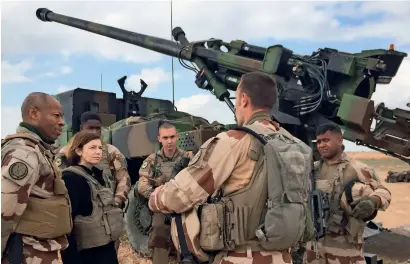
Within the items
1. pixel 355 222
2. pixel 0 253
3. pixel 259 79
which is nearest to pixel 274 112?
pixel 355 222

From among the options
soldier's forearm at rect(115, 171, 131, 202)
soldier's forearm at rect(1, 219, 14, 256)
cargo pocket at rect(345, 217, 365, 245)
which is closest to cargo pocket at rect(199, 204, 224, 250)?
soldier's forearm at rect(1, 219, 14, 256)

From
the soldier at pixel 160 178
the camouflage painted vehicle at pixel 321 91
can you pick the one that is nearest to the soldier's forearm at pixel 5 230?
the soldier at pixel 160 178

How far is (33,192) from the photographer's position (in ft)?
8.58

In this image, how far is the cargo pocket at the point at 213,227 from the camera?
2.29m

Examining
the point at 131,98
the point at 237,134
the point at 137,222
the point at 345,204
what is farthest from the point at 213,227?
the point at 131,98

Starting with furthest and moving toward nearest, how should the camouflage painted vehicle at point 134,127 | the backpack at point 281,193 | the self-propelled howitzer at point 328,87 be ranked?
1. the camouflage painted vehicle at point 134,127
2. the self-propelled howitzer at point 328,87
3. the backpack at point 281,193

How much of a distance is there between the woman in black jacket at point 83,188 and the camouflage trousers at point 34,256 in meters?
0.55

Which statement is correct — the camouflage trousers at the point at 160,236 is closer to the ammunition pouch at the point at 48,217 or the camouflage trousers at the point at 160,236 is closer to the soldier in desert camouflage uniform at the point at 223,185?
the ammunition pouch at the point at 48,217

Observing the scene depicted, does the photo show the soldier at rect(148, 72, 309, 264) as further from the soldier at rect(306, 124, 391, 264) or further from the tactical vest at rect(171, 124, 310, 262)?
the soldier at rect(306, 124, 391, 264)

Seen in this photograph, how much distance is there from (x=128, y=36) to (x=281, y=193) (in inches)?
294

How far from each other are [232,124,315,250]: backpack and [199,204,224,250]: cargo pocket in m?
0.18

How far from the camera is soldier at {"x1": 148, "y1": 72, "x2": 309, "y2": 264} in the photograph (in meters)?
2.28

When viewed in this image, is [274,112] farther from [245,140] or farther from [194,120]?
[245,140]

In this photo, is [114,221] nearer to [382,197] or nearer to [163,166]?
[163,166]
